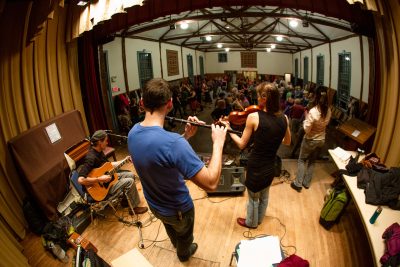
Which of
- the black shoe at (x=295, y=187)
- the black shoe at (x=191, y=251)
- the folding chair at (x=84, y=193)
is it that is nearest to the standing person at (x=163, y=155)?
the black shoe at (x=191, y=251)

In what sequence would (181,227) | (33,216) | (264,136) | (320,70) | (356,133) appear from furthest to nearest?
(320,70) < (356,133) < (33,216) < (264,136) < (181,227)

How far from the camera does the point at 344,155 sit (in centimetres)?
390

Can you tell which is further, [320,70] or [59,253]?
[320,70]

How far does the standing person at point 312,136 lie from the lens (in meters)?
3.73

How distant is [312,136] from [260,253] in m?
2.27

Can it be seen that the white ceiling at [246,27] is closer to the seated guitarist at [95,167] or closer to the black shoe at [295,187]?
the black shoe at [295,187]

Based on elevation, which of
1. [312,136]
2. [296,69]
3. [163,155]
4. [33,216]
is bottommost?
[33,216]

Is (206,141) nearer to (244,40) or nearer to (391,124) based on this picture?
(391,124)

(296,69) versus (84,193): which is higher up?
(296,69)

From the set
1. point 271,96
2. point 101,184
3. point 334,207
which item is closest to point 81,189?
point 101,184

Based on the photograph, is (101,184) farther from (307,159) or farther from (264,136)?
(307,159)

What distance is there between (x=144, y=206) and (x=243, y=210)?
5.69ft

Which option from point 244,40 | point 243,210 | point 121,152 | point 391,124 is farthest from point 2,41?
point 244,40

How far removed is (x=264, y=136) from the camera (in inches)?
102
